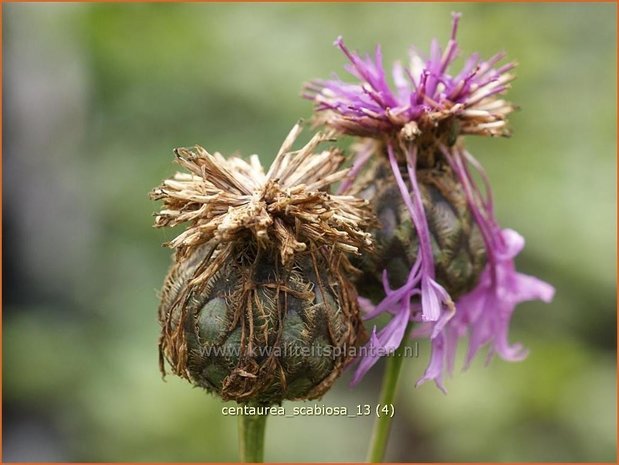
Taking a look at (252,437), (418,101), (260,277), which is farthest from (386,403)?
(418,101)

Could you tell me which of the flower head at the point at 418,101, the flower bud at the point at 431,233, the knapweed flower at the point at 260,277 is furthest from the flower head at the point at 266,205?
the flower head at the point at 418,101

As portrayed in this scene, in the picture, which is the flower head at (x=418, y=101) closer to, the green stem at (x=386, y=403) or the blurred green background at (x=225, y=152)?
the green stem at (x=386, y=403)

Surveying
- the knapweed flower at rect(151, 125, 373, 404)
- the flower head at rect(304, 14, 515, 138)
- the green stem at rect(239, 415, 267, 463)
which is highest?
the flower head at rect(304, 14, 515, 138)

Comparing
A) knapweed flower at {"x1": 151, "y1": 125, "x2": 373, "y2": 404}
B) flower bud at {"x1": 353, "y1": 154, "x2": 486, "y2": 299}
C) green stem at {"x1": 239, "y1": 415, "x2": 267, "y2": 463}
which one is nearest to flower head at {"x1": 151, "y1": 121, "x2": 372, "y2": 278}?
knapweed flower at {"x1": 151, "y1": 125, "x2": 373, "y2": 404}

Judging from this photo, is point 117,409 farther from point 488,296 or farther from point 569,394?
point 488,296

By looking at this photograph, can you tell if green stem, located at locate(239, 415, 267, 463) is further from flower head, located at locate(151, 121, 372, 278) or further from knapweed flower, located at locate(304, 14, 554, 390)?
flower head, located at locate(151, 121, 372, 278)
